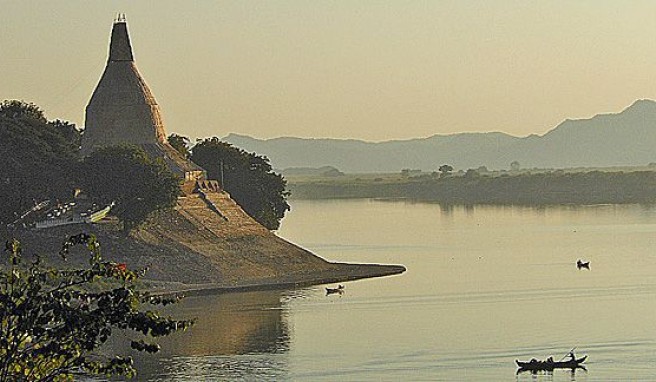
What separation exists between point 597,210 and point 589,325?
101203 mm

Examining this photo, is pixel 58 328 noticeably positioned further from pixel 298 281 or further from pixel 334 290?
pixel 298 281

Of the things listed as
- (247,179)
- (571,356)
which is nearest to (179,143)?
(247,179)

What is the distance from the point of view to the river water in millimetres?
44500

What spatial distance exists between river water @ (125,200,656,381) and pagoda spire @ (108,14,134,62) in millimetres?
18156

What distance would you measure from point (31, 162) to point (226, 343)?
25.9 m

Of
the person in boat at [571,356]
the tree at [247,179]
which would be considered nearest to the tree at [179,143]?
the tree at [247,179]

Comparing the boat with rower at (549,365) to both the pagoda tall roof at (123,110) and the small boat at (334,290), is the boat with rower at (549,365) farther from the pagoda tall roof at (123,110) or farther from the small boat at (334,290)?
the pagoda tall roof at (123,110)

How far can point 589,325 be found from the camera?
54.1 meters

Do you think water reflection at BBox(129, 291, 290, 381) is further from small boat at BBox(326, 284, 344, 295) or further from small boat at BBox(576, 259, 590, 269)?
small boat at BBox(576, 259, 590, 269)

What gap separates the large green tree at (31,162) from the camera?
71.3 m

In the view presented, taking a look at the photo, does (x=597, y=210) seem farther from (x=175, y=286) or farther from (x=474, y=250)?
(x=175, y=286)

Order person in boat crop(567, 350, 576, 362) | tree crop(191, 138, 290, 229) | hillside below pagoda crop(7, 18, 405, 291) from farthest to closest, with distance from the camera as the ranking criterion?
tree crop(191, 138, 290, 229)
hillside below pagoda crop(7, 18, 405, 291)
person in boat crop(567, 350, 576, 362)

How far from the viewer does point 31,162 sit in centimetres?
7350

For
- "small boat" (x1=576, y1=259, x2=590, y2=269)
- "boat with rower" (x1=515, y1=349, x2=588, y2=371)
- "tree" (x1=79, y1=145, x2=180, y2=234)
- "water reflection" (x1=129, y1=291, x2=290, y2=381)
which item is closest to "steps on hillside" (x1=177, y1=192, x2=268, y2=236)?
"tree" (x1=79, y1=145, x2=180, y2=234)
